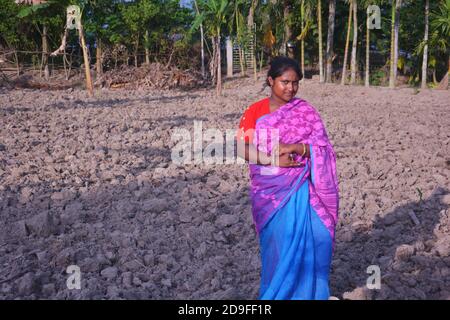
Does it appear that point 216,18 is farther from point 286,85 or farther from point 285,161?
point 285,161

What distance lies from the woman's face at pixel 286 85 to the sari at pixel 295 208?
0.18ft

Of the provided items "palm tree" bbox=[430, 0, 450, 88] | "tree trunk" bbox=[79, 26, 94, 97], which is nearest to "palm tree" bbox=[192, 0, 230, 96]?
"tree trunk" bbox=[79, 26, 94, 97]

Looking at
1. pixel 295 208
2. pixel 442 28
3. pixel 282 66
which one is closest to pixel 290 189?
pixel 295 208

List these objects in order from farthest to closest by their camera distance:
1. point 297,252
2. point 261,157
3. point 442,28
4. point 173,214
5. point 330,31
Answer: point 330,31 → point 442,28 → point 173,214 → point 261,157 → point 297,252

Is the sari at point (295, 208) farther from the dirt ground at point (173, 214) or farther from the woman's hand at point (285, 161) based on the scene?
the dirt ground at point (173, 214)

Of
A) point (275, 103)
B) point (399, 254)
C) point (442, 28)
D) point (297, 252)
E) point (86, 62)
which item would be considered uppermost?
point (442, 28)

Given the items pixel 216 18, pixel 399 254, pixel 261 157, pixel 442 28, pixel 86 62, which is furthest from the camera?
pixel 442 28

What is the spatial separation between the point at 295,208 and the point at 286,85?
60cm

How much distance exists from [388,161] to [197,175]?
2277 mm

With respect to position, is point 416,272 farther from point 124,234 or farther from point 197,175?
point 197,175

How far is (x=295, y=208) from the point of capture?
2.37m

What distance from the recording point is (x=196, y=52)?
60.0 feet

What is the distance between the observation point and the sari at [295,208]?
2.34m
